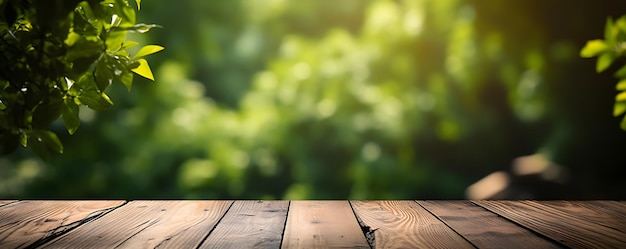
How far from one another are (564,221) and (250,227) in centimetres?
82

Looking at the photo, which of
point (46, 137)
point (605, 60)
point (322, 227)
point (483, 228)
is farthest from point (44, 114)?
point (605, 60)

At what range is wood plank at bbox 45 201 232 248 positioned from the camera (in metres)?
1.37

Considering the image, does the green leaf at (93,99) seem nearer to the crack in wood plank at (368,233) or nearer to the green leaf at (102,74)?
the green leaf at (102,74)

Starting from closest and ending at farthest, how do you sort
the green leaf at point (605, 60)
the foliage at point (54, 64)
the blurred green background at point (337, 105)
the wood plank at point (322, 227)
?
1. the foliage at point (54, 64)
2. the wood plank at point (322, 227)
3. the green leaf at point (605, 60)
4. the blurred green background at point (337, 105)

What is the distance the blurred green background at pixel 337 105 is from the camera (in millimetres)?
2203

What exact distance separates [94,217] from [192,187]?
0.50m

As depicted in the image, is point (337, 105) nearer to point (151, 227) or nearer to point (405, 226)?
point (405, 226)

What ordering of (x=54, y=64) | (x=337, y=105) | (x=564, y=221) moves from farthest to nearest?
(x=337, y=105), (x=564, y=221), (x=54, y=64)

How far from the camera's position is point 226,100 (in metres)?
→ 2.21

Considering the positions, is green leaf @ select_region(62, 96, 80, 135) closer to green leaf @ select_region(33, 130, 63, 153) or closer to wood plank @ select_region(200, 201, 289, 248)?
green leaf @ select_region(33, 130, 63, 153)

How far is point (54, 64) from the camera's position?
38.4 inches

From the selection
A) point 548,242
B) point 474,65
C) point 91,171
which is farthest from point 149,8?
point 548,242

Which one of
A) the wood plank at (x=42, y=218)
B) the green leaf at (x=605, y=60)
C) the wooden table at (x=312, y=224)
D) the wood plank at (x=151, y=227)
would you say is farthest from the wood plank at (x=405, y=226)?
the wood plank at (x=42, y=218)

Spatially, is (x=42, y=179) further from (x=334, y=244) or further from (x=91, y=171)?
(x=334, y=244)
